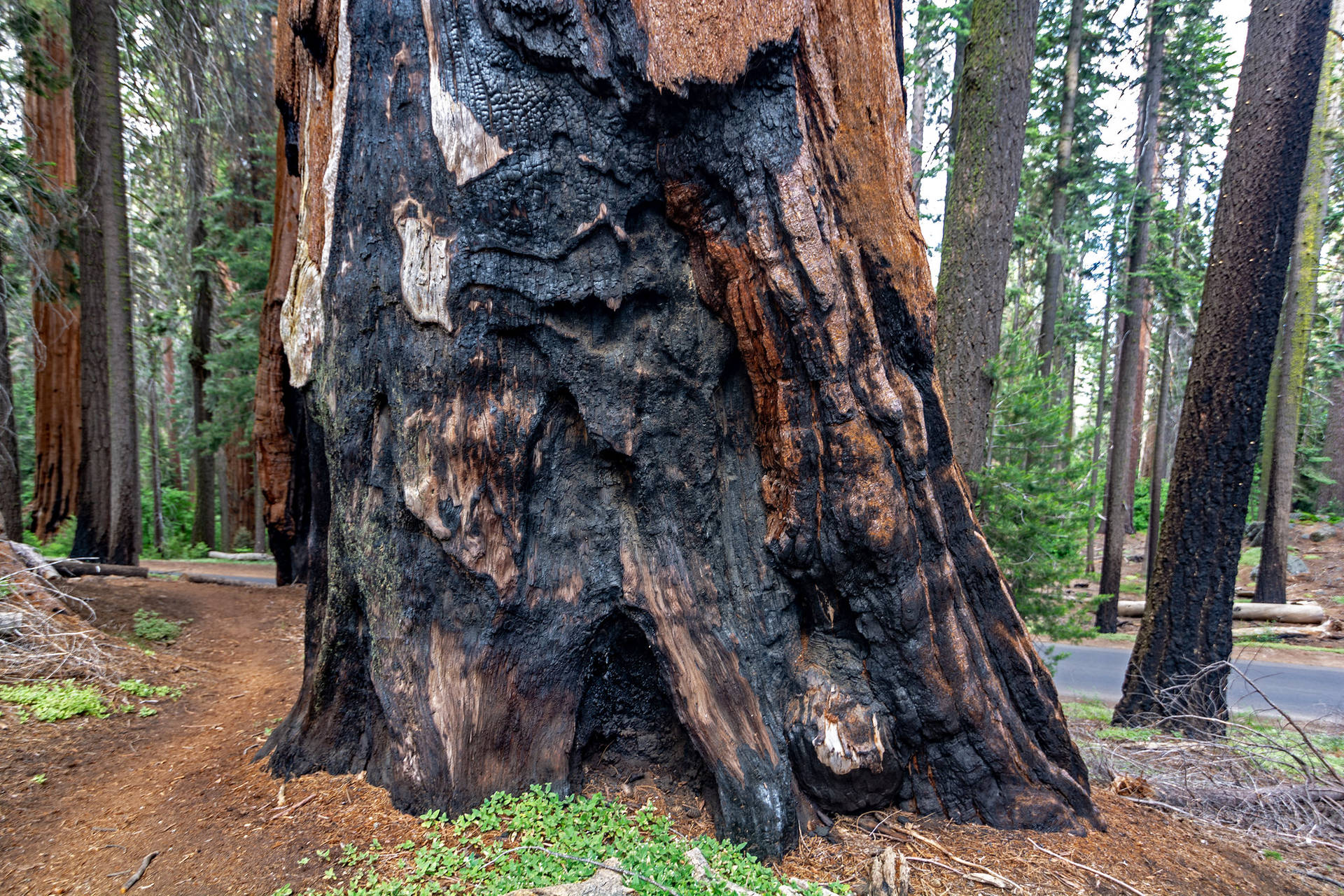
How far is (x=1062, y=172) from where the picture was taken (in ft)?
46.5

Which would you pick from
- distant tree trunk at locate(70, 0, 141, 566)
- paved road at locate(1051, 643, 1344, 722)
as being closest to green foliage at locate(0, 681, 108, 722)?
distant tree trunk at locate(70, 0, 141, 566)

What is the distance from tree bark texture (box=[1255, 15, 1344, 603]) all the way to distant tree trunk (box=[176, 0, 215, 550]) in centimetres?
1895

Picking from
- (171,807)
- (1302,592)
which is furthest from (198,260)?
(1302,592)

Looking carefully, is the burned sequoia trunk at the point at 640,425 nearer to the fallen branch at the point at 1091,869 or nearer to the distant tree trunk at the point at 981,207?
the fallen branch at the point at 1091,869

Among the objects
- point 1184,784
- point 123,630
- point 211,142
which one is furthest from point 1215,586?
point 211,142

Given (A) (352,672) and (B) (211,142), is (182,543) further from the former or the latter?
(A) (352,672)

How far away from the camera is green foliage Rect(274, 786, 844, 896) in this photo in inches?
112

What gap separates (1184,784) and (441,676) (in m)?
4.95

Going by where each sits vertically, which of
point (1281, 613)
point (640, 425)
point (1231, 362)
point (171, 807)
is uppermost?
point (1231, 362)

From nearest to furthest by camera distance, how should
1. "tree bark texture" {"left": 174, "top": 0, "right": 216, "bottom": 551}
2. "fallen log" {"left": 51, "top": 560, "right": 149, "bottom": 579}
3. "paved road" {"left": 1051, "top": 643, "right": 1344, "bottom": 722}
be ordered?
"fallen log" {"left": 51, "top": 560, "right": 149, "bottom": 579} → "paved road" {"left": 1051, "top": 643, "right": 1344, "bottom": 722} → "tree bark texture" {"left": 174, "top": 0, "right": 216, "bottom": 551}

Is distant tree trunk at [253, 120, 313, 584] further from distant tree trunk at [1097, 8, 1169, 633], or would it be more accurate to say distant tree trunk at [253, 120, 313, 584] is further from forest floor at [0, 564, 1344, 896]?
distant tree trunk at [1097, 8, 1169, 633]

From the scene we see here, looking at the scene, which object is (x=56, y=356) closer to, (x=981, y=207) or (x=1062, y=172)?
(x=981, y=207)

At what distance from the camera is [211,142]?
37.7 feet

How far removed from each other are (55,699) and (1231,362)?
30.8 feet
